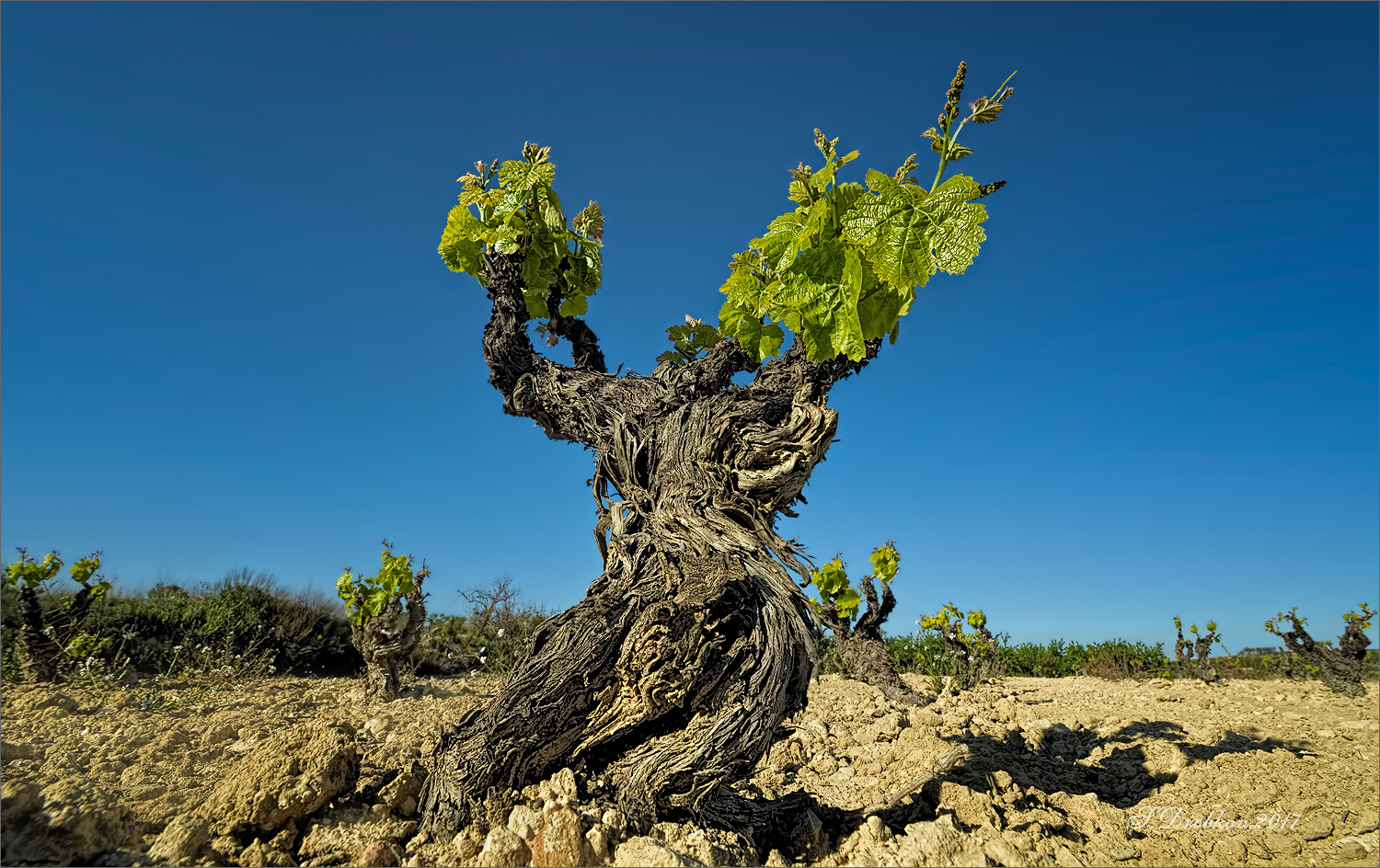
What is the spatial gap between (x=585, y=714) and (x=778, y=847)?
1028 mm

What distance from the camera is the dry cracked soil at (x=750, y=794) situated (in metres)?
2.45

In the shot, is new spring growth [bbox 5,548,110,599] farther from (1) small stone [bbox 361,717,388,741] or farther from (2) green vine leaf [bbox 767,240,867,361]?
(2) green vine leaf [bbox 767,240,867,361]

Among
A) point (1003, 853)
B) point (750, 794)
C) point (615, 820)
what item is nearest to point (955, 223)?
point (1003, 853)

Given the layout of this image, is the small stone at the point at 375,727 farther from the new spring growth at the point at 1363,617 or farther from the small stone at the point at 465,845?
the new spring growth at the point at 1363,617

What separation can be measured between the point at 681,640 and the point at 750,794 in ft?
4.04

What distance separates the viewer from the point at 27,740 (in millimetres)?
4094

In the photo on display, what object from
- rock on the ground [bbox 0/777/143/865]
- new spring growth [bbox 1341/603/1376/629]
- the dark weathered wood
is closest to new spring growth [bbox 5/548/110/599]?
the dark weathered wood

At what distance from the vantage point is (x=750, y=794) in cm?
343

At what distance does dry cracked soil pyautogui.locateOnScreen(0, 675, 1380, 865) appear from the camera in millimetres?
2451

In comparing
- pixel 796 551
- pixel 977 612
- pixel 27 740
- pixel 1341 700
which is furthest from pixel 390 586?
pixel 1341 700

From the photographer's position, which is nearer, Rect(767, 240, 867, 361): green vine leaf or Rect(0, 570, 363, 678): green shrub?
Rect(767, 240, 867, 361): green vine leaf

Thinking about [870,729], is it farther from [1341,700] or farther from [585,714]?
[1341,700]

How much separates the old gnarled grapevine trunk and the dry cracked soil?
6.1 inches

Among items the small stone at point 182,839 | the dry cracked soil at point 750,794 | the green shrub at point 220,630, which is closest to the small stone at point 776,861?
the dry cracked soil at point 750,794
